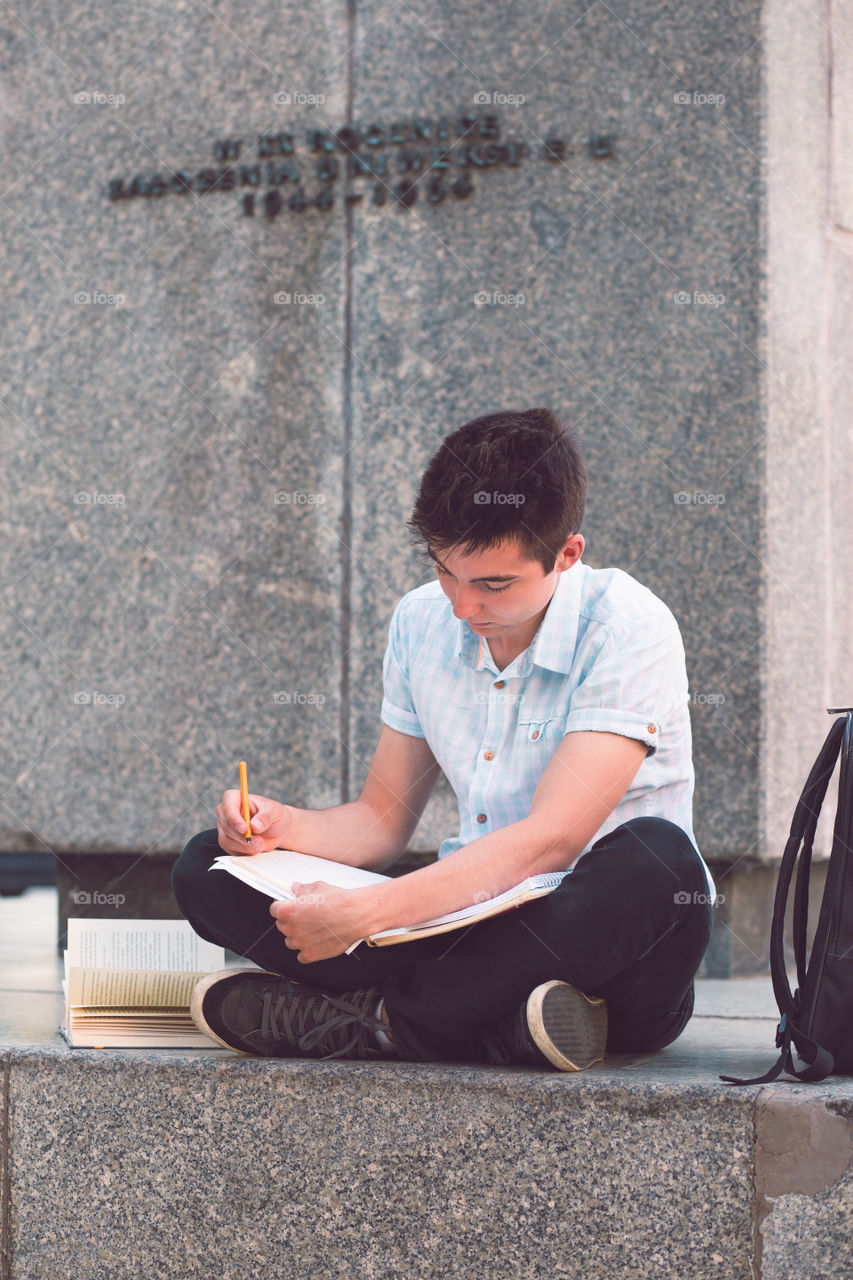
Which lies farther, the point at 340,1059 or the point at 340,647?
the point at 340,647

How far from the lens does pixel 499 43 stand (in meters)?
4.56

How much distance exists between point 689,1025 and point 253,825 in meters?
1.21

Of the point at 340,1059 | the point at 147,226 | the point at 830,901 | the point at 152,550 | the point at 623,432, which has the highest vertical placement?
the point at 147,226

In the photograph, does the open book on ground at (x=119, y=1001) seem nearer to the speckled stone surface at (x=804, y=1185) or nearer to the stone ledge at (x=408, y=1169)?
the stone ledge at (x=408, y=1169)

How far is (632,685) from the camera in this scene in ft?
8.50

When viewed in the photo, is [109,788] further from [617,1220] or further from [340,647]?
[617,1220]

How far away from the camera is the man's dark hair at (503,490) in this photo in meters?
2.55

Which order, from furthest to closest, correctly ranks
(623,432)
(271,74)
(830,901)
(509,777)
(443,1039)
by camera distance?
(271,74) < (623,432) < (509,777) < (443,1039) < (830,901)

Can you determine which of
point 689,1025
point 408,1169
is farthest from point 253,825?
point 689,1025

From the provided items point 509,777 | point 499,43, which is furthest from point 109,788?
point 499,43

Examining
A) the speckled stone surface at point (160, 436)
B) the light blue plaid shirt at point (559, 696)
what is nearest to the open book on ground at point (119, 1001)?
the light blue plaid shirt at point (559, 696)

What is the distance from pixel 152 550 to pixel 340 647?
28.9 inches

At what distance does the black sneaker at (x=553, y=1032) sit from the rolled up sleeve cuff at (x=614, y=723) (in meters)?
0.44

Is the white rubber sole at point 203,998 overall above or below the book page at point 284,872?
below
